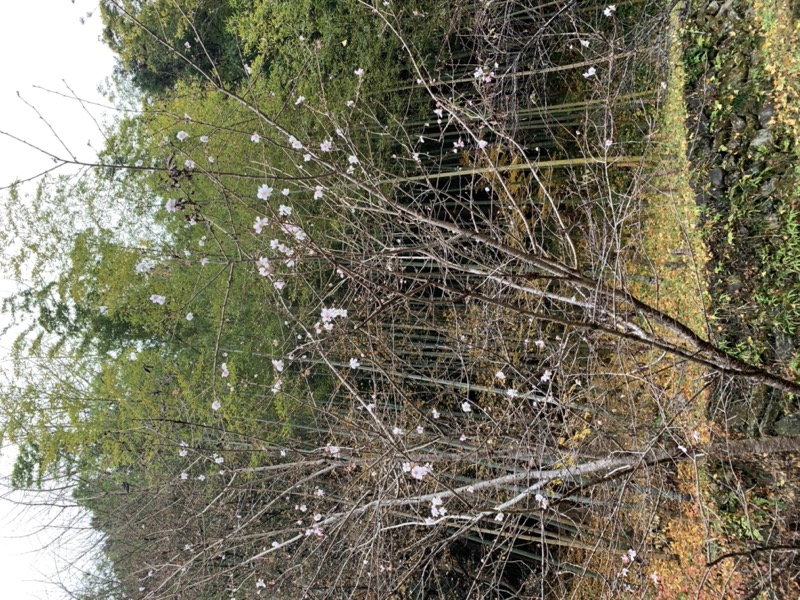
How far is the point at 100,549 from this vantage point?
6.82 metres

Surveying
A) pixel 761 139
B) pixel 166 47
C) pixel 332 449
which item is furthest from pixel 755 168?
pixel 166 47

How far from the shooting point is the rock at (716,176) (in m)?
5.17

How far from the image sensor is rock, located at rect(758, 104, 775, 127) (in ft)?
15.4

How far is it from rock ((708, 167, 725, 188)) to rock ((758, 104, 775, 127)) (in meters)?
0.53

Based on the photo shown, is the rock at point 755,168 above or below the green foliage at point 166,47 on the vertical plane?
below

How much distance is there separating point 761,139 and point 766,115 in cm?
20

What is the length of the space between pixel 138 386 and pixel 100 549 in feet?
6.79

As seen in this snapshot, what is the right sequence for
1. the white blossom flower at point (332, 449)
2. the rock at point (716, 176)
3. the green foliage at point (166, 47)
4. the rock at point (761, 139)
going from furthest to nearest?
the green foliage at point (166, 47) → the rock at point (716, 176) → the rock at point (761, 139) → the white blossom flower at point (332, 449)

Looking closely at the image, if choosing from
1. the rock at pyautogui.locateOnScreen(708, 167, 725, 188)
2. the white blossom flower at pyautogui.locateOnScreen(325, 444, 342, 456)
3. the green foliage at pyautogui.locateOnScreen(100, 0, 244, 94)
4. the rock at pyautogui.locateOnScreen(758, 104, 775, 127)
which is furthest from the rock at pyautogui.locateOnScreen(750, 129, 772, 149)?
the green foliage at pyautogui.locateOnScreen(100, 0, 244, 94)

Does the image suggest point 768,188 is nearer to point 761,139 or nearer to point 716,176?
point 761,139

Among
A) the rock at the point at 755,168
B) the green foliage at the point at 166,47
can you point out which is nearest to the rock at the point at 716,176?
the rock at the point at 755,168

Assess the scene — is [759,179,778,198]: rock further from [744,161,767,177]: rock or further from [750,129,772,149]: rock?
[750,129,772,149]: rock

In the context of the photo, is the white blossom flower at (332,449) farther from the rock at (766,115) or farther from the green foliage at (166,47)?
the green foliage at (166,47)

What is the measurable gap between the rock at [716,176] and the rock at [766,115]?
53 centimetres
